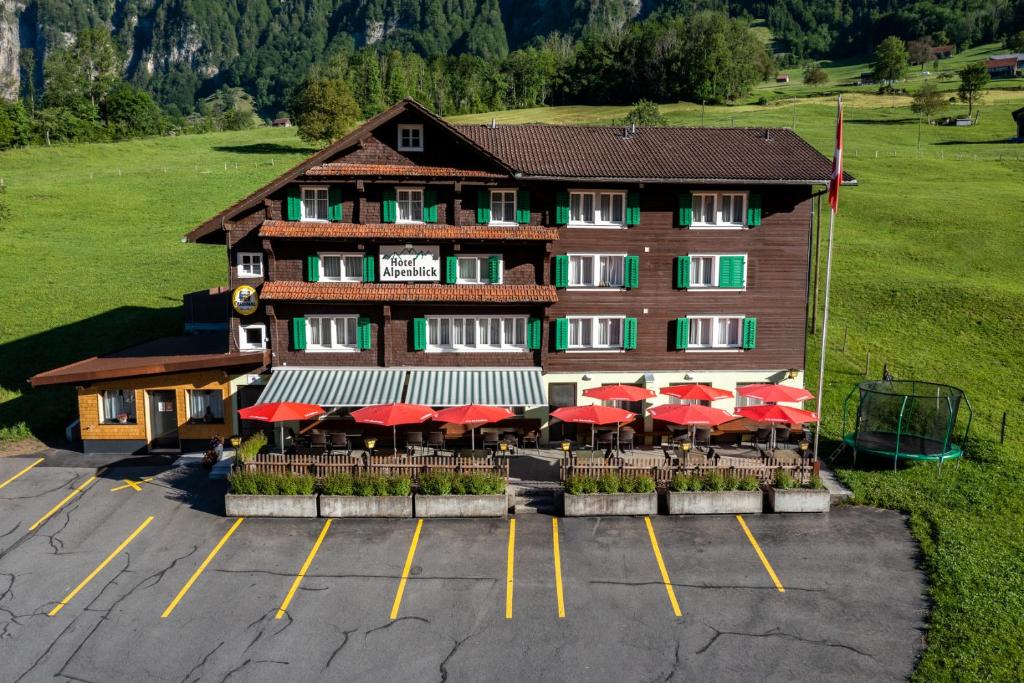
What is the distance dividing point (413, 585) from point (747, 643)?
8.91 meters

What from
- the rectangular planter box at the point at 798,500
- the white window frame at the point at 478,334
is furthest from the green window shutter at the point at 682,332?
the rectangular planter box at the point at 798,500

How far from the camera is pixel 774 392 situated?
32344 millimetres

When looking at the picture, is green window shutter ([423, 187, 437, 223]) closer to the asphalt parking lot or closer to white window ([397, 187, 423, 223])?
white window ([397, 187, 423, 223])

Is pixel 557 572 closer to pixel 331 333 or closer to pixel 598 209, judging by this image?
pixel 331 333

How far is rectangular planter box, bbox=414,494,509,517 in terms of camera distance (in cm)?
2653

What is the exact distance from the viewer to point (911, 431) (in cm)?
3253

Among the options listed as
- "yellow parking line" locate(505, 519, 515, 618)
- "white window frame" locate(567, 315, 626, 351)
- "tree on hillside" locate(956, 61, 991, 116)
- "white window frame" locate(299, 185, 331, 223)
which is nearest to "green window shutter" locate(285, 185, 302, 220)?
"white window frame" locate(299, 185, 331, 223)

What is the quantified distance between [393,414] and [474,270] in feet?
25.3

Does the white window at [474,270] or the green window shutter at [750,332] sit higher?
the white window at [474,270]

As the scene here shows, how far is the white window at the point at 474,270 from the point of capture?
110ft

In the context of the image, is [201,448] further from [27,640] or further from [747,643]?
[747,643]

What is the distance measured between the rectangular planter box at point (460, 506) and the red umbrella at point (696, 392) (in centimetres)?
1004

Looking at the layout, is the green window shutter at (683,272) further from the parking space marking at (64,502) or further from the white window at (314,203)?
the parking space marking at (64,502)

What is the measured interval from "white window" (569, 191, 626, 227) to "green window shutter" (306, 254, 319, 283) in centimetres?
1062
